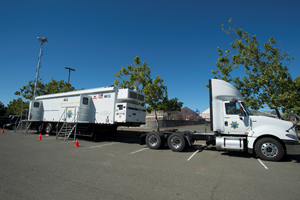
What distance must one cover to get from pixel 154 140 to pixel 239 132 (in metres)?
4.27

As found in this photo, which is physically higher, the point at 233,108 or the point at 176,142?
the point at 233,108

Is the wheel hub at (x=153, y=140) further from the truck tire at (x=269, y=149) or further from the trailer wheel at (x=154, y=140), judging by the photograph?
the truck tire at (x=269, y=149)

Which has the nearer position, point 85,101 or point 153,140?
point 153,140

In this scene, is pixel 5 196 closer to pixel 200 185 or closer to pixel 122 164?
pixel 122 164

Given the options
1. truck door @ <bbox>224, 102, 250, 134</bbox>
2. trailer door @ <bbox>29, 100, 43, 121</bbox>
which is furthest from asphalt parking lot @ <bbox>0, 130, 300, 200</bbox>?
trailer door @ <bbox>29, 100, 43, 121</bbox>

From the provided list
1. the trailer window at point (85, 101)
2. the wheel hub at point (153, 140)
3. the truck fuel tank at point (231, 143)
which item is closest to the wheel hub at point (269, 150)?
the truck fuel tank at point (231, 143)

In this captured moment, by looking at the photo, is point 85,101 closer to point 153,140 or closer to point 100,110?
point 100,110

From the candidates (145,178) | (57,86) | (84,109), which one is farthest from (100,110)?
(57,86)

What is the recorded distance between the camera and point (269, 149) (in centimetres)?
690

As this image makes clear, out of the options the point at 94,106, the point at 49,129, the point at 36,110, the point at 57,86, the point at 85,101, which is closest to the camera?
the point at 85,101

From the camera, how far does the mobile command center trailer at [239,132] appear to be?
6.80 meters

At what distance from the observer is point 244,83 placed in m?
12.5

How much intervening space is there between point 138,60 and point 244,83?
9.95m

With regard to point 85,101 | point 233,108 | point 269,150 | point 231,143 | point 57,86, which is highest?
point 57,86
